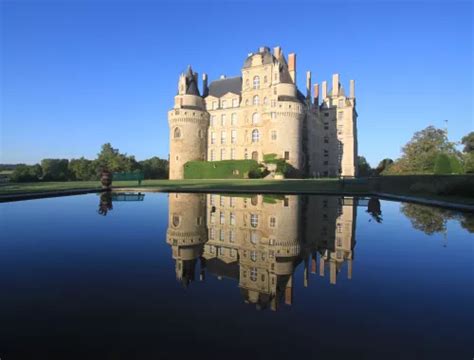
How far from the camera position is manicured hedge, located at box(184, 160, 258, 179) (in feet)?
136

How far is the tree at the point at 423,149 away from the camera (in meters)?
43.2

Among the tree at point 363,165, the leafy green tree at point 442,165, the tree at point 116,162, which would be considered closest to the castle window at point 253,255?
the leafy green tree at point 442,165

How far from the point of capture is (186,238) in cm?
787

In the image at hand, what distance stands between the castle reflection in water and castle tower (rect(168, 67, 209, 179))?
119 ft

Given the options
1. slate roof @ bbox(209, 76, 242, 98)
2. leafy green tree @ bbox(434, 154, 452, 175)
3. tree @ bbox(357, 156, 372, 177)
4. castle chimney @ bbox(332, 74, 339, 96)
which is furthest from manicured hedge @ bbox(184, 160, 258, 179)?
tree @ bbox(357, 156, 372, 177)

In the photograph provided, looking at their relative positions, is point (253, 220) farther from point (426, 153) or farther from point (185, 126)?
point (426, 153)

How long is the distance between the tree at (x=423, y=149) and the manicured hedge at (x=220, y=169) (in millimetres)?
22244

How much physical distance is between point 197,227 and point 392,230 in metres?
5.67

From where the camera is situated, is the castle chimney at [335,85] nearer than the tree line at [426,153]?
No

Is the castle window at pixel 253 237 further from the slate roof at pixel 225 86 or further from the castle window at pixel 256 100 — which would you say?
the slate roof at pixel 225 86

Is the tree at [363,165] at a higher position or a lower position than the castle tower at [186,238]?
higher

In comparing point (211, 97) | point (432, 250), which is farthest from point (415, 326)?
point (211, 97)

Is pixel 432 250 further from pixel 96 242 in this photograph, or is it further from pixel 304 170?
pixel 304 170

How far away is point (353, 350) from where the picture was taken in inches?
116
